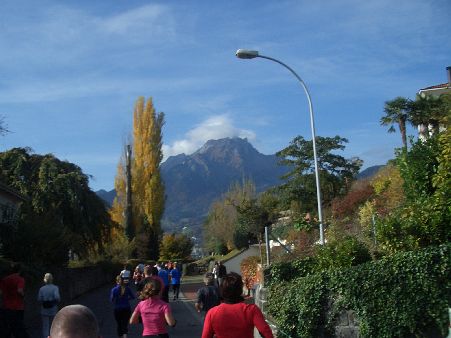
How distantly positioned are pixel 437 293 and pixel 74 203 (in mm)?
27546

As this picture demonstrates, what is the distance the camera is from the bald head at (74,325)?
3.29 m

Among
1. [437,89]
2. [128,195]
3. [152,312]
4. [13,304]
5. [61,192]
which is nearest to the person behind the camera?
[152,312]

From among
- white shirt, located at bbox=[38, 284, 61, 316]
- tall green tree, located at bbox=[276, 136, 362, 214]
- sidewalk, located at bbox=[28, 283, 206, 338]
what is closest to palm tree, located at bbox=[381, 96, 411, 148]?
tall green tree, located at bbox=[276, 136, 362, 214]

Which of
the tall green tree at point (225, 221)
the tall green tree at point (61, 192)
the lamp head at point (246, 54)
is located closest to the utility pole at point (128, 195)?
the tall green tree at point (225, 221)

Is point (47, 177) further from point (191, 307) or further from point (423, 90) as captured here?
point (423, 90)

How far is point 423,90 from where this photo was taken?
3981 centimetres

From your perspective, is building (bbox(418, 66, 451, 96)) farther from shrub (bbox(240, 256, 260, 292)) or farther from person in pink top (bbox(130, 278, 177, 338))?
person in pink top (bbox(130, 278, 177, 338))

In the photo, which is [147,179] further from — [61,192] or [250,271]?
[250,271]

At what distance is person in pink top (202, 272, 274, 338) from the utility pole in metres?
50.5

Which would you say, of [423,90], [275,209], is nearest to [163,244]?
[275,209]

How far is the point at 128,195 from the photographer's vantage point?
5862 centimetres

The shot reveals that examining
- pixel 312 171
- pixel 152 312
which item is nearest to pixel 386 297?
pixel 152 312

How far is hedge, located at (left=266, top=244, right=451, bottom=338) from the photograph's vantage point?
32.5ft

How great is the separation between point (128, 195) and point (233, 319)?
175ft
